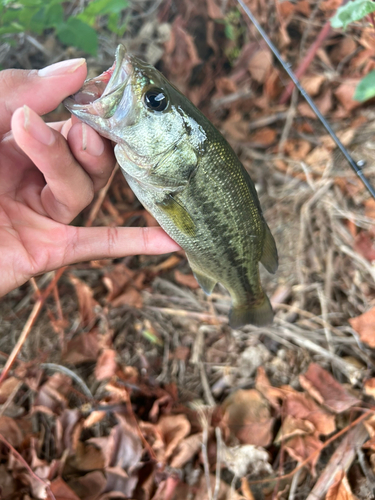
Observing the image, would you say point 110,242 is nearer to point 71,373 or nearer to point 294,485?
point 71,373

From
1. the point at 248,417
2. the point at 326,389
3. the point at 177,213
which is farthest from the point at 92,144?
the point at 326,389

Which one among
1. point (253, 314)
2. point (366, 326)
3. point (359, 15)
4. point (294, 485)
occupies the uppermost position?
point (359, 15)

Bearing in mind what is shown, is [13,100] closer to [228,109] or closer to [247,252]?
[247,252]

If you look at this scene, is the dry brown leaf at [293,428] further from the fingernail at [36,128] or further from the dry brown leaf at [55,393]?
the fingernail at [36,128]

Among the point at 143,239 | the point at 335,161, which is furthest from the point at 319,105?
the point at 143,239

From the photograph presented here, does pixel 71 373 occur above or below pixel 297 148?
below

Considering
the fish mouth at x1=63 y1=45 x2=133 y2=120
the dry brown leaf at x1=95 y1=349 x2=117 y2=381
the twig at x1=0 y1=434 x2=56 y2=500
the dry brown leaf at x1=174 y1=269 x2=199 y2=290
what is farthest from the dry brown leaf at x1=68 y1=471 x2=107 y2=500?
the fish mouth at x1=63 y1=45 x2=133 y2=120
